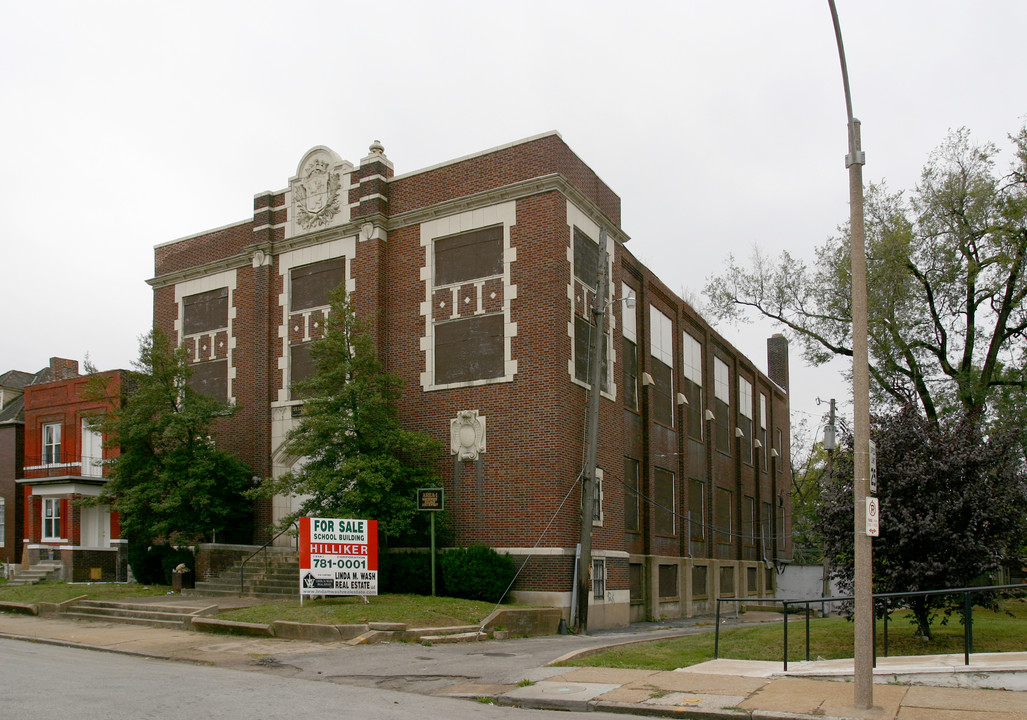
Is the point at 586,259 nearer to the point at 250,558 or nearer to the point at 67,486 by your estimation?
the point at 250,558

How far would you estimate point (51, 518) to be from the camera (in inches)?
1470

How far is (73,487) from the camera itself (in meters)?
36.4

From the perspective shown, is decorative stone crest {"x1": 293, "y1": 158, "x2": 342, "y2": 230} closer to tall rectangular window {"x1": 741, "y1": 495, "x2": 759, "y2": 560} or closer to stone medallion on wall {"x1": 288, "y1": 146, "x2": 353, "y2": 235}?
stone medallion on wall {"x1": 288, "y1": 146, "x2": 353, "y2": 235}

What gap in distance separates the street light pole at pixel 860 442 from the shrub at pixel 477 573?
1236cm

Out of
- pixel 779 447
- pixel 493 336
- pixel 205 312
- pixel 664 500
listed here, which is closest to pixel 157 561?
pixel 205 312

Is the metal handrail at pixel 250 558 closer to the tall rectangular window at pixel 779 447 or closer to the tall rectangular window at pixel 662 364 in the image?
the tall rectangular window at pixel 662 364

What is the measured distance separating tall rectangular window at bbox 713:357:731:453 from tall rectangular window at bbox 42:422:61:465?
27142 mm

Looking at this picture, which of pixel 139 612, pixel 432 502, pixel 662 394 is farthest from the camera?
pixel 662 394

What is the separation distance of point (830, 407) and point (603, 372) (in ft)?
64.9

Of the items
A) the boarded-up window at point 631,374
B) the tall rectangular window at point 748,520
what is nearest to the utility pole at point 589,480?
the boarded-up window at point 631,374

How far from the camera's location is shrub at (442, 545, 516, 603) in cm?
2259

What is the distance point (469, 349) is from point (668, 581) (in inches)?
469

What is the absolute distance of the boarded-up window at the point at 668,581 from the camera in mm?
30766

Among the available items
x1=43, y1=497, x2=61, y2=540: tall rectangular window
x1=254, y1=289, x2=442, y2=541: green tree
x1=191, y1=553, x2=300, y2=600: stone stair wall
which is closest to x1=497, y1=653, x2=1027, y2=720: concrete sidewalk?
x1=254, y1=289, x2=442, y2=541: green tree
